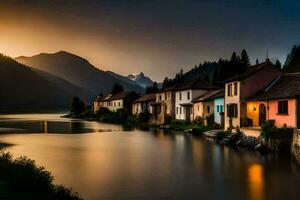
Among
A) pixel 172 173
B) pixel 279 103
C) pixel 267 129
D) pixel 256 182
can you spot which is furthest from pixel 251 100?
pixel 256 182

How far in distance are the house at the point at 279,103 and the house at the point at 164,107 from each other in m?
35.9

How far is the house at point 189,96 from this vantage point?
72562 mm

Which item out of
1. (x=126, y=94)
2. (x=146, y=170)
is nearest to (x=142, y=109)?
(x=126, y=94)

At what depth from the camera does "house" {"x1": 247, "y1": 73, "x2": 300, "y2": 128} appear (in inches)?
1367

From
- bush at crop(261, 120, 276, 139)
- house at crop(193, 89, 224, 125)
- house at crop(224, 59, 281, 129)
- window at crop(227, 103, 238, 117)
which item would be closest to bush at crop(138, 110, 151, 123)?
house at crop(193, 89, 224, 125)

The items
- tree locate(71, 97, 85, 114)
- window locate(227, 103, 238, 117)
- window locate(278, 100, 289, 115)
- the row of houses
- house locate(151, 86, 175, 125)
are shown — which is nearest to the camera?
window locate(278, 100, 289, 115)

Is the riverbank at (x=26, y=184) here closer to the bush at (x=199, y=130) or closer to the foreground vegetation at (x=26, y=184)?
the foreground vegetation at (x=26, y=184)

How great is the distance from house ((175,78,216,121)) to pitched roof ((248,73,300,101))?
27.0 meters

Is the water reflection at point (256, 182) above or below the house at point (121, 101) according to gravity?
below

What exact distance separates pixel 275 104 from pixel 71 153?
20.3 metres

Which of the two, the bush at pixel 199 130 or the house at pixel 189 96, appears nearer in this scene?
the bush at pixel 199 130

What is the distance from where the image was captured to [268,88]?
44.5 m

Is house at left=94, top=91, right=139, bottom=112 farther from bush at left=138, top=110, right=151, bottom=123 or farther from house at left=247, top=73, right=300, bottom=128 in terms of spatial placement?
house at left=247, top=73, right=300, bottom=128

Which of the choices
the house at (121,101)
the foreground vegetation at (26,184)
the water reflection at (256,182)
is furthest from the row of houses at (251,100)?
the house at (121,101)
